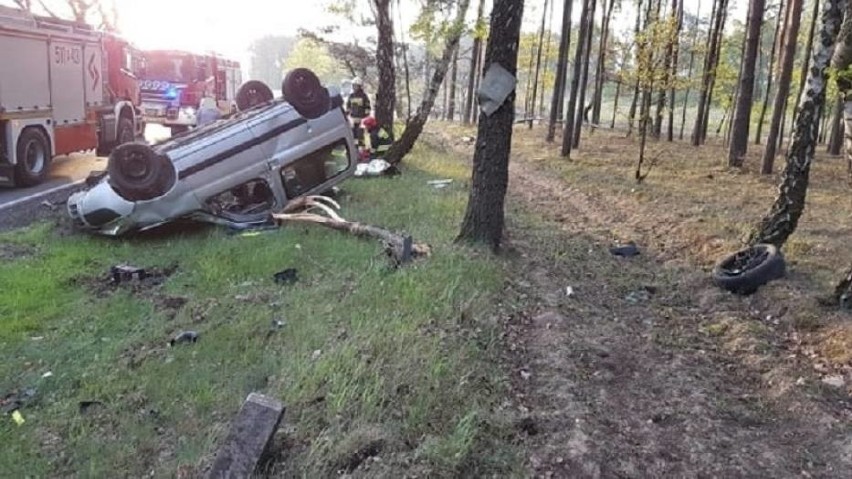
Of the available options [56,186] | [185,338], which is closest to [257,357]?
[185,338]

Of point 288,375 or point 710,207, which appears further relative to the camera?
point 710,207

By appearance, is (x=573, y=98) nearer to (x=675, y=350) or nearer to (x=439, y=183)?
(x=439, y=183)

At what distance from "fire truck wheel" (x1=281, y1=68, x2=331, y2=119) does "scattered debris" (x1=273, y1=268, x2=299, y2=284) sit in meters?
3.59

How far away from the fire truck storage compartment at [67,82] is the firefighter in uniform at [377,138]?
5908mm

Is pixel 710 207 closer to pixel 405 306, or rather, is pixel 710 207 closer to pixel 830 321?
pixel 830 321

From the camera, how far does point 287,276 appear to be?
280 inches

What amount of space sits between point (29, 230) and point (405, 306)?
5978 mm

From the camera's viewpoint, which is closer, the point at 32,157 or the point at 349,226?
the point at 349,226

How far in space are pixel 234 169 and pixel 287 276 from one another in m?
2.71

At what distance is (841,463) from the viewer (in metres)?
3.88

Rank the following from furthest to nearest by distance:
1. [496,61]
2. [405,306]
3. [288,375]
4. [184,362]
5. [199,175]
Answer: [199,175] → [496,61] → [405,306] → [184,362] → [288,375]

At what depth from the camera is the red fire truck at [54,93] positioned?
1241 centimetres

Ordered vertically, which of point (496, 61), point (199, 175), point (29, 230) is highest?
point (496, 61)

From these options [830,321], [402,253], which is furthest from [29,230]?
[830,321]
